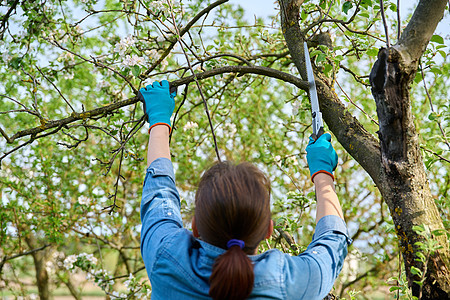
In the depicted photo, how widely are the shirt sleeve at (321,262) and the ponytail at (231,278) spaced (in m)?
0.16

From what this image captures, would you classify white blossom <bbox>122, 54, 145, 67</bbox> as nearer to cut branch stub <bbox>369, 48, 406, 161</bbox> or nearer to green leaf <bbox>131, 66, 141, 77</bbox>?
green leaf <bbox>131, 66, 141, 77</bbox>

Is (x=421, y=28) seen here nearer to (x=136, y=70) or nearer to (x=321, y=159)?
(x=321, y=159)

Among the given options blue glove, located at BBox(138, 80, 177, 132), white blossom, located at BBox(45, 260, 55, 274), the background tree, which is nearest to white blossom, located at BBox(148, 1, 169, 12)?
the background tree

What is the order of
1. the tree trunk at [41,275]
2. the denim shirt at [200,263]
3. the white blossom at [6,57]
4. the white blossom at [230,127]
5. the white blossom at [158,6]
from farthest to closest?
1. the tree trunk at [41,275]
2. the white blossom at [230,127]
3. the white blossom at [6,57]
4. the white blossom at [158,6]
5. the denim shirt at [200,263]

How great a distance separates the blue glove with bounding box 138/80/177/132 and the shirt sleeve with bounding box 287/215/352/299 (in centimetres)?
70

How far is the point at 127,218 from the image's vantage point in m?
5.53

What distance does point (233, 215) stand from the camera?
1.20 metres

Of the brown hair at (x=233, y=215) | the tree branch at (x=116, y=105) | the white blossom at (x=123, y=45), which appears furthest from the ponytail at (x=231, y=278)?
the white blossom at (x=123, y=45)

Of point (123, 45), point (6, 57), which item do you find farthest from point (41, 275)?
point (123, 45)

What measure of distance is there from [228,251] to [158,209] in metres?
0.31

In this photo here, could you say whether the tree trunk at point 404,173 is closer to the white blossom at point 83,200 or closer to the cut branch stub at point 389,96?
the cut branch stub at point 389,96

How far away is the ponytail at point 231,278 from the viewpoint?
3.59 ft

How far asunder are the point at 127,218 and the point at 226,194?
4.56 metres

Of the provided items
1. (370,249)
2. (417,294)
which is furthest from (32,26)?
(370,249)
